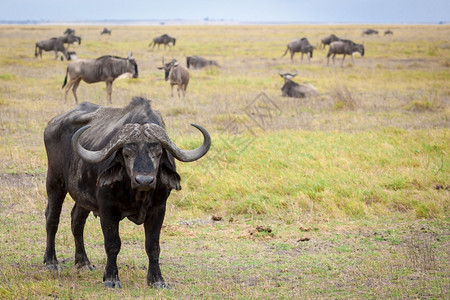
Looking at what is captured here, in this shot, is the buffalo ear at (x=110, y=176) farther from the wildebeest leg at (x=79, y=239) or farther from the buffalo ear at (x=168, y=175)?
the wildebeest leg at (x=79, y=239)

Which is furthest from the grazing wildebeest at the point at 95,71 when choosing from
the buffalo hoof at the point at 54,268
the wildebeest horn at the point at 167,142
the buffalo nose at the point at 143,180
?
the buffalo nose at the point at 143,180

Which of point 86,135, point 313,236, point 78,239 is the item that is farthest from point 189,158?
point 313,236

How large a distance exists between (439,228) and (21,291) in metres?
4.57

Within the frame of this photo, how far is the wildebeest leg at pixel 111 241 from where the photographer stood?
184 inches

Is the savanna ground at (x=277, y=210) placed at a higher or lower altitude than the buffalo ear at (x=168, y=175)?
lower

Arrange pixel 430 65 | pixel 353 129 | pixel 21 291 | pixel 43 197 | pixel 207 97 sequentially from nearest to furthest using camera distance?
pixel 21 291 < pixel 43 197 < pixel 353 129 < pixel 207 97 < pixel 430 65

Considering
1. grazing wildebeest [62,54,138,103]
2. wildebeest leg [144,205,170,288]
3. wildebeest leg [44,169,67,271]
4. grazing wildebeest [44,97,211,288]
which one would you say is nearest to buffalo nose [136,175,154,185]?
grazing wildebeest [44,97,211,288]

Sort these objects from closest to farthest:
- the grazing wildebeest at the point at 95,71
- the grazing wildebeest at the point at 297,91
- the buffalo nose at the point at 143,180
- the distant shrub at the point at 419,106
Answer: the buffalo nose at the point at 143,180 → the distant shrub at the point at 419,106 → the grazing wildebeest at the point at 95,71 → the grazing wildebeest at the point at 297,91

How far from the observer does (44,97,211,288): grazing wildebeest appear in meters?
4.39

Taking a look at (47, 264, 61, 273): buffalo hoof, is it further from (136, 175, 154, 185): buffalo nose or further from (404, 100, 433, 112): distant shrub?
(404, 100, 433, 112): distant shrub

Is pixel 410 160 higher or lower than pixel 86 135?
lower

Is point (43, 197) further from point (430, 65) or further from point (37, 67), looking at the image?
point (430, 65)

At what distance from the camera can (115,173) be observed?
14.7 feet

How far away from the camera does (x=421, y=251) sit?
5539 mm
